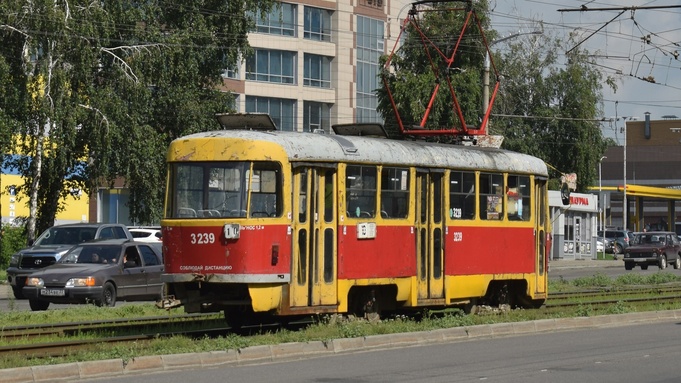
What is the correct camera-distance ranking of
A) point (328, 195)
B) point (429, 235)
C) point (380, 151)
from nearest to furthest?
1. point (328, 195)
2. point (380, 151)
3. point (429, 235)

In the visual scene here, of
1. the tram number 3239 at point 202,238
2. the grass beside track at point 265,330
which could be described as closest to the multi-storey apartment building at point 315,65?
the grass beside track at point 265,330

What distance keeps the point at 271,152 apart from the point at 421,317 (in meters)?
5.26

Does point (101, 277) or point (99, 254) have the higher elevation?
point (99, 254)

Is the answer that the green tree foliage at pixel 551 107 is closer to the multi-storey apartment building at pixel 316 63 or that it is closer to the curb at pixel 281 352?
the multi-storey apartment building at pixel 316 63

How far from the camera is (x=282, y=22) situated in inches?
3041

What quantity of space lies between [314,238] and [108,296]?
9.09 meters

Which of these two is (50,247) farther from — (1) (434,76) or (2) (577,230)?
(2) (577,230)

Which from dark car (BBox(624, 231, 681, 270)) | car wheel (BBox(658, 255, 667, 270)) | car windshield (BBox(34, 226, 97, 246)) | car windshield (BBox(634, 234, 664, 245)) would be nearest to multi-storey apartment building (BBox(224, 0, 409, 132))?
car windshield (BBox(634, 234, 664, 245))

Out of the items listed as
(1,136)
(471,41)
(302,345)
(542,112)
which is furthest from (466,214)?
(542,112)

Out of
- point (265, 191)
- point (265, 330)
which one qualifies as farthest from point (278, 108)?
point (265, 191)

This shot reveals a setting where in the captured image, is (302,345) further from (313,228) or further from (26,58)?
(26,58)

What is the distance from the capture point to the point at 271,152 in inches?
732

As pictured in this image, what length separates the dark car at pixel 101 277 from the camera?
26250mm

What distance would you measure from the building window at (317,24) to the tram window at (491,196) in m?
56.3
